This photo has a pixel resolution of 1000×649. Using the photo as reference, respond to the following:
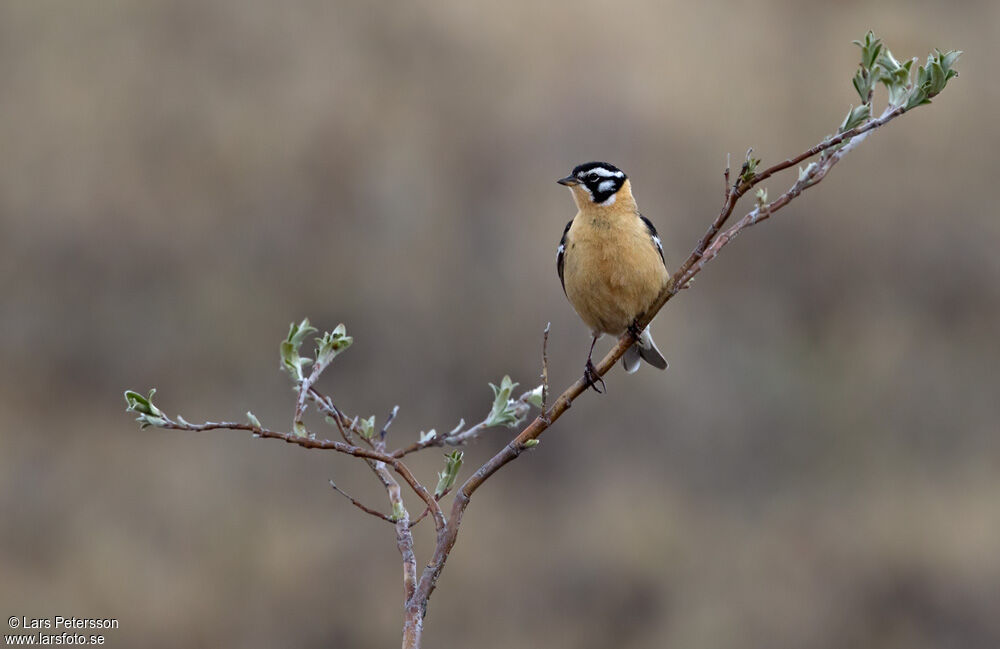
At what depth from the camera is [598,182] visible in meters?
6.05

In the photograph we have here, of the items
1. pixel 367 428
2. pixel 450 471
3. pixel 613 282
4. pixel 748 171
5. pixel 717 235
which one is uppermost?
pixel 613 282

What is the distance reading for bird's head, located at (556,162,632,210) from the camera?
6.05 metres

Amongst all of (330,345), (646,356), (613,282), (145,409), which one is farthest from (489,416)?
(646,356)

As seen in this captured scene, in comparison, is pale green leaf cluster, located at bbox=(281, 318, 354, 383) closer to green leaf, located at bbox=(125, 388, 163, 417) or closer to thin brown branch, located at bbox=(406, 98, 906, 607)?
green leaf, located at bbox=(125, 388, 163, 417)

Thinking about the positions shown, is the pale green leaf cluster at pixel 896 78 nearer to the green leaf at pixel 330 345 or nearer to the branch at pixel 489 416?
the branch at pixel 489 416

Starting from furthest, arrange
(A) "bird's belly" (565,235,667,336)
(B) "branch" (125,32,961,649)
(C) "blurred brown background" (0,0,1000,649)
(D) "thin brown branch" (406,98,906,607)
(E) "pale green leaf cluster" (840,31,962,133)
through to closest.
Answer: (C) "blurred brown background" (0,0,1000,649)
(A) "bird's belly" (565,235,667,336)
(E) "pale green leaf cluster" (840,31,962,133)
(D) "thin brown branch" (406,98,906,607)
(B) "branch" (125,32,961,649)

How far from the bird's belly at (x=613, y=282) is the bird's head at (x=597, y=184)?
0.29 meters

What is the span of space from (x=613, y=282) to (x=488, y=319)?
350 inches

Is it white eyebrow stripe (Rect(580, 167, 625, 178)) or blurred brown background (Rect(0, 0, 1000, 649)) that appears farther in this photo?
blurred brown background (Rect(0, 0, 1000, 649))

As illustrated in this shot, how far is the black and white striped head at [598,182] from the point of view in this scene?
605 cm

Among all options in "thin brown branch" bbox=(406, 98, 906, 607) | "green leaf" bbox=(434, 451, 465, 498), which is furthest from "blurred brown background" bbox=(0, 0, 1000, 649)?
"thin brown branch" bbox=(406, 98, 906, 607)

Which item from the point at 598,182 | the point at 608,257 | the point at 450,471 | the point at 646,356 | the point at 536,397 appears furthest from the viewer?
the point at 646,356

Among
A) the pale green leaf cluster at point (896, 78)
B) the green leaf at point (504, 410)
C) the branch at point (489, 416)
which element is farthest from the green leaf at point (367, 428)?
the pale green leaf cluster at point (896, 78)

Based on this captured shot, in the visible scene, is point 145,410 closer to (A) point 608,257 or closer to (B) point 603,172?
(A) point 608,257
